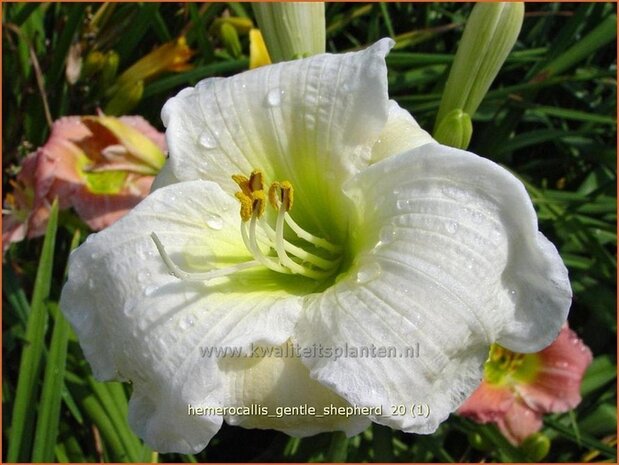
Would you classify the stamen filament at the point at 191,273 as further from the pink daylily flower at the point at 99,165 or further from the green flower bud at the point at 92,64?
the green flower bud at the point at 92,64

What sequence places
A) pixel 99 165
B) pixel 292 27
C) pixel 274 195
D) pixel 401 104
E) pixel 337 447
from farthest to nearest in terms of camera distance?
pixel 401 104, pixel 99 165, pixel 337 447, pixel 292 27, pixel 274 195

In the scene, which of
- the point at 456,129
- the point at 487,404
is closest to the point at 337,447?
the point at 487,404

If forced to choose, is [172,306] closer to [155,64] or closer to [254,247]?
[254,247]

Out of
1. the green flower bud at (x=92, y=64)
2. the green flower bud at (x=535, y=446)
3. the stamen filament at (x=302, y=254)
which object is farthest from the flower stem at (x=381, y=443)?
the green flower bud at (x=92, y=64)

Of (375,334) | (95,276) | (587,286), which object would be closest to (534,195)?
(587,286)

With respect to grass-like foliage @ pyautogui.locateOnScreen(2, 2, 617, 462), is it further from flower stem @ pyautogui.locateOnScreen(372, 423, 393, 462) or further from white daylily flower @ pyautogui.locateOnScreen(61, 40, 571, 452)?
white daylily flower @ pyautogui.locateOnScreen(61, 40, 571, 452)

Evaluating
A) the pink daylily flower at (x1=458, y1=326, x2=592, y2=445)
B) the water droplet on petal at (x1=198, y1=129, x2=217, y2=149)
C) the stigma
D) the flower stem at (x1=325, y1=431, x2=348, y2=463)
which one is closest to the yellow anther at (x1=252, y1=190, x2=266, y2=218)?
the stigma

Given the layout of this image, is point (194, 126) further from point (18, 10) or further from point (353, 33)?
point (353, 33)

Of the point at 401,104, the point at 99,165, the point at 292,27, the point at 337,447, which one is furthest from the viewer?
the point at 401,104
